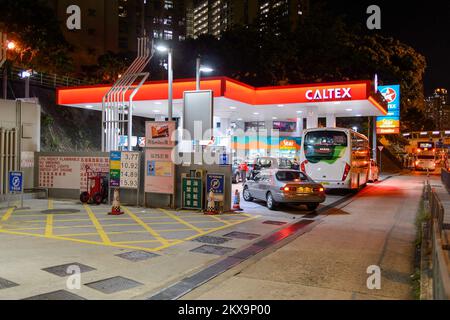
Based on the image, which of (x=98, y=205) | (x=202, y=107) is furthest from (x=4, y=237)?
(x=202, y=107)

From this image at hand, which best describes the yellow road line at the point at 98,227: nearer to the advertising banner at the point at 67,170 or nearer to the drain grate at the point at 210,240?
the drain grate at the point at 210,240

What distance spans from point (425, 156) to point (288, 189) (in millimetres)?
43464

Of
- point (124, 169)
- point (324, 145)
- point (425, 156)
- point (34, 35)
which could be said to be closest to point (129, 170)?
point (124, 169)

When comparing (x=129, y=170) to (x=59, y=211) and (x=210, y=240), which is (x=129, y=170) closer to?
(x=59, y=211)

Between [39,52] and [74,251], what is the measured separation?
38992 millimetres

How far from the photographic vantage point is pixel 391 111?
43.8m

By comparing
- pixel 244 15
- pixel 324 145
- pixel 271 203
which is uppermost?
pixel 244 15

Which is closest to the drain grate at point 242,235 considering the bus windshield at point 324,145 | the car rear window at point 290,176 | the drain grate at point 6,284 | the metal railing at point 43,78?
Result: the car rear window at point 290,176

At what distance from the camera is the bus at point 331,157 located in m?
21.2

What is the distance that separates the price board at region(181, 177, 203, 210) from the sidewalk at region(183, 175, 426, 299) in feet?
13.7

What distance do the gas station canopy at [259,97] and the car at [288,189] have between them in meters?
7.44

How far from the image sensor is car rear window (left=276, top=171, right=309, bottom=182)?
15.6 m

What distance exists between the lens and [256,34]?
168ft

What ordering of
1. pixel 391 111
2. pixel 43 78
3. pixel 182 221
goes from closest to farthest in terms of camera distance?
pixel 182 221
pixel 43 78
pixel 391 111
